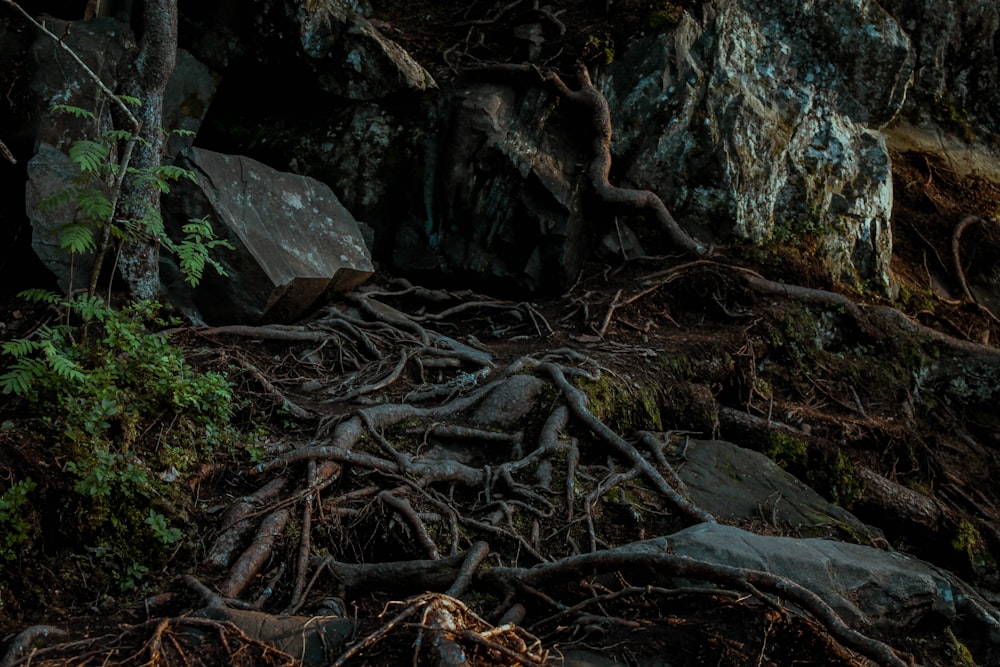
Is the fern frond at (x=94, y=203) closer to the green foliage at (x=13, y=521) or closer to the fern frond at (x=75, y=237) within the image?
the fern frond at (x=75, y=237)

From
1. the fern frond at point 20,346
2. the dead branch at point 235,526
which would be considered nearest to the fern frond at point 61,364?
the fern frond at point 20,346

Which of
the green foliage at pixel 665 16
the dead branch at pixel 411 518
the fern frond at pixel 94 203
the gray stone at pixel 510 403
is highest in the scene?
the green foliage at pixel 665 16

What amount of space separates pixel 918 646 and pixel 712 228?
6735 mm

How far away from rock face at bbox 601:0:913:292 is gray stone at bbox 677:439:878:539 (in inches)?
159

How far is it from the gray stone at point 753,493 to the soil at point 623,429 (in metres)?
0.24

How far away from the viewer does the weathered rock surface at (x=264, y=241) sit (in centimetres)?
679

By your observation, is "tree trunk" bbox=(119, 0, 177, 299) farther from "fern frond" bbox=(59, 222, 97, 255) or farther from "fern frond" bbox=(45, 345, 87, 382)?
"fern frond" bbox=(45, 345, 87, 382)

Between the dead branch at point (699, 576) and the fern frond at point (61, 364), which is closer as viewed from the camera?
the dead branch at point (699, 576)

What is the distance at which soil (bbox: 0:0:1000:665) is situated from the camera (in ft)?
11.3

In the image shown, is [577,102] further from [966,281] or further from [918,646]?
[918,646]

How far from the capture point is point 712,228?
389 inches

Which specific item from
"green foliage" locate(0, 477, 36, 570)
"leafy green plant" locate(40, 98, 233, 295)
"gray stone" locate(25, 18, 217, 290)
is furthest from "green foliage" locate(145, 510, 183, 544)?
"gray stone" locate(25, 18, 217, 290)

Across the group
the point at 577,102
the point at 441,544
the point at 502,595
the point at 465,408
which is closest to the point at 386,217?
the point at 577,102

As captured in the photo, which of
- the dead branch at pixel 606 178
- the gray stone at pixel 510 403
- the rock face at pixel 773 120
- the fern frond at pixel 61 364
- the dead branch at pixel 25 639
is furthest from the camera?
the rock face at pixel 773 120
